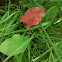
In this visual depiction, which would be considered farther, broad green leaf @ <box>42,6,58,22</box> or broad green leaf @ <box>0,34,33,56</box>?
broad green leaf @ <box>42,6,58,22</box>

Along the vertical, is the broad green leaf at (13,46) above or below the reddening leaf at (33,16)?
below

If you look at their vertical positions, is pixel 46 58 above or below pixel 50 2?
below

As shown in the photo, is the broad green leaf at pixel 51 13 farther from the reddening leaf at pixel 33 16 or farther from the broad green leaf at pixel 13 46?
the broad green leaf at pixel 13 46

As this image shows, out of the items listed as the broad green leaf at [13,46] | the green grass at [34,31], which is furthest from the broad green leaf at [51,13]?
the broad green leaf at [13,46]

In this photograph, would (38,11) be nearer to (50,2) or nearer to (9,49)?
(50,2)

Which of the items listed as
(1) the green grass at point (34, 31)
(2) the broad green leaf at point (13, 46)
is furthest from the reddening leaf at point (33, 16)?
(2) the broad green leaf at point (13, 46)

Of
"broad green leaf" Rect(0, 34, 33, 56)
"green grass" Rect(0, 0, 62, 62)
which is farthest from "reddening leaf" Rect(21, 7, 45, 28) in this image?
"broad green leaf" Rect(0, 34, 33, 56)

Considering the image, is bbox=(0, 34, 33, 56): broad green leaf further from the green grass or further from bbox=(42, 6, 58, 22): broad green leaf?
bbox=(42, 6, 58, 22): broad green leaf

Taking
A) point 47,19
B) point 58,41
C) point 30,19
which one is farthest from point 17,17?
point 58,41

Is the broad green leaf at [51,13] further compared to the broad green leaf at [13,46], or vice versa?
the broad green leaf at [51,13]
